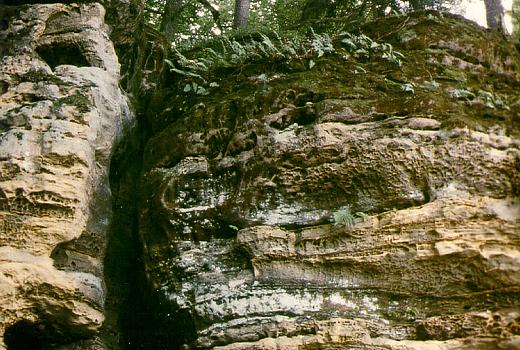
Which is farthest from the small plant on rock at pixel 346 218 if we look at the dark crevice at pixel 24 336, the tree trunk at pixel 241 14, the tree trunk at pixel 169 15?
the tree trunk at pixel 169 15

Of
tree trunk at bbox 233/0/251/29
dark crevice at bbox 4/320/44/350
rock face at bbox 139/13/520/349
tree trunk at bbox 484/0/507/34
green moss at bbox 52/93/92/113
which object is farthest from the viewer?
tree trunk at bbox 233/0/251/29

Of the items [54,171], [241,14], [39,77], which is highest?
[241,14]

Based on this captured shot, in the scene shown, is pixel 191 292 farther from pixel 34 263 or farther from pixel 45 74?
pixel 45 74

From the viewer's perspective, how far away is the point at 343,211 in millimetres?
6297

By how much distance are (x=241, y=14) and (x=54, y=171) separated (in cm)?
797

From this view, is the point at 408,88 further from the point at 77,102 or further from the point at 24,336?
the point at 24,336

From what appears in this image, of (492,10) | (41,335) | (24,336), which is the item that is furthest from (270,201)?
(492,10)

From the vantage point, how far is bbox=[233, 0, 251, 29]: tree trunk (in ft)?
42.6

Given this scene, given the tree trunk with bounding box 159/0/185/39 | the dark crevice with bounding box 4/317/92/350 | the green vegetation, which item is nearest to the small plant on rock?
the green vegetation

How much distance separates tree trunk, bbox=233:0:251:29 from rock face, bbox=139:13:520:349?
18.7 ft

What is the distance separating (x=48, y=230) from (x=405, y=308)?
12.9 feet

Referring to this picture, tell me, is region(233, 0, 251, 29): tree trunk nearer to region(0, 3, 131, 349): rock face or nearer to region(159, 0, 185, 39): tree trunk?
region(159, 0, 185, 39): tree trunk

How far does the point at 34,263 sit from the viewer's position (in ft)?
19.6

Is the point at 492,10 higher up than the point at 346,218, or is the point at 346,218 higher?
the point at 492,10
